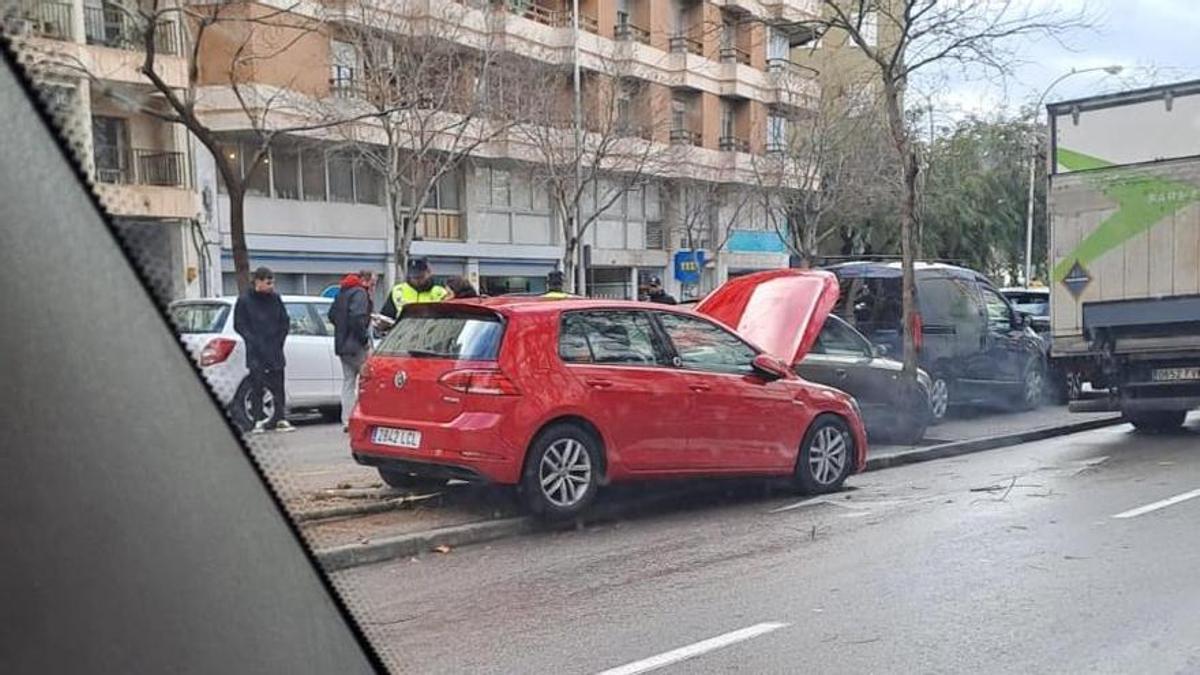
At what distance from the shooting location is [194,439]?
2.21 meters

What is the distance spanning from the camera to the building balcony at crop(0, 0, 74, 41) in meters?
1.97

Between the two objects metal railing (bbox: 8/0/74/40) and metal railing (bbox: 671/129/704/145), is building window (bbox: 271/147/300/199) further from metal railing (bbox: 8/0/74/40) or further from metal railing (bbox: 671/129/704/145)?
metal railing (bbox: 8/0/74/40)

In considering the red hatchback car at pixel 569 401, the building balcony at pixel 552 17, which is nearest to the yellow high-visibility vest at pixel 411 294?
the red hatchback car at pixel 569 401

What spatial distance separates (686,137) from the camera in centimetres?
3447

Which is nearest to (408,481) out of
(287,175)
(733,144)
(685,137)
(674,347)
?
(674,347)

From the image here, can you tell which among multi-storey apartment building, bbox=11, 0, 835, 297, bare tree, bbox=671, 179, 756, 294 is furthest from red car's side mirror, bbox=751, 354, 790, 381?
bare tree, bbox=671, 179, 756, 294

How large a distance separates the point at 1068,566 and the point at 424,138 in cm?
1736

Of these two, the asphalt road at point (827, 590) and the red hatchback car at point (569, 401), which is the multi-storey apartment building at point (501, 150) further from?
the asphalt road at point (827, 590)

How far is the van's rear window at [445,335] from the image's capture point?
23.4 ft

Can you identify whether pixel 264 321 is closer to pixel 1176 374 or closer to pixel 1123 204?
pixel 1123 204

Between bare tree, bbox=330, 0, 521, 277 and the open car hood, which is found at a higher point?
bare tree, bbox=330, 0, 521, 277

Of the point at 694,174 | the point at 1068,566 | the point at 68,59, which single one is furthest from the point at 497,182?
the point at 68,59

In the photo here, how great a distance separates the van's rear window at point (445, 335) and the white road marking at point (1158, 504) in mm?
4478

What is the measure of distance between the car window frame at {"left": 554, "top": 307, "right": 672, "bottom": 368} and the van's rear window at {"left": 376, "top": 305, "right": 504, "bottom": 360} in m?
0.42
